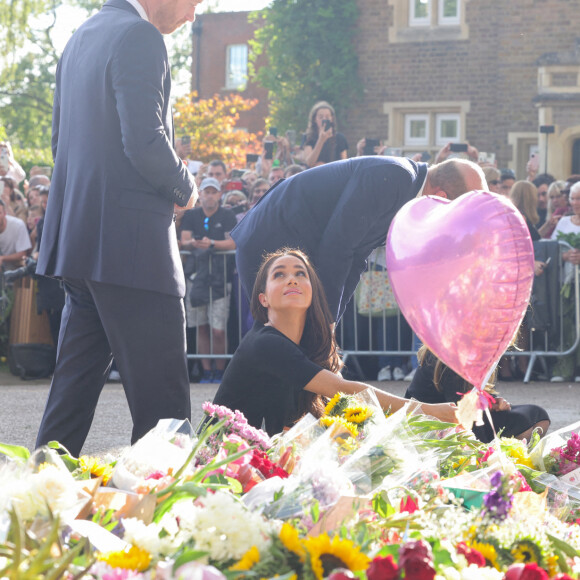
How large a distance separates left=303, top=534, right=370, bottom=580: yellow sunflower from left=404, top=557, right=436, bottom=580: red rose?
0.07 meters

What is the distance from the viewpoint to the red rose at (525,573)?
168 centimetres

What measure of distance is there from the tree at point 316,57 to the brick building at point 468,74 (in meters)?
0.36

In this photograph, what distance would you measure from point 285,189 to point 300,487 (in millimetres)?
2876

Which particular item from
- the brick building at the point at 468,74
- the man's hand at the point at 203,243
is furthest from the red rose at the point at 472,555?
the brick building at the point at 468,74

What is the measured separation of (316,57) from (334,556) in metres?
22.6

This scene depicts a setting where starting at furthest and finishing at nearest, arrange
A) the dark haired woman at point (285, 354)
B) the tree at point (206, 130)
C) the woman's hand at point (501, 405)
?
the tree at point (206, 130), the woman's hand at point (501, 405), the dark haired woman at point (285, 354)

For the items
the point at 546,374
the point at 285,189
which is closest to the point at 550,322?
the point at 546,374

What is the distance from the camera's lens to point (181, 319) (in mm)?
3566

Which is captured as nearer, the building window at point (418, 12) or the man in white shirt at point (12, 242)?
the man in white shirt at point (12, 242)

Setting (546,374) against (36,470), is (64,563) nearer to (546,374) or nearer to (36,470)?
(36,470)

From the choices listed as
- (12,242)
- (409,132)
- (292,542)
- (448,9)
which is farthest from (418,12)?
(292,542)

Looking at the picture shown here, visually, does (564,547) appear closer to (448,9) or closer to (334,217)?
(334,217)

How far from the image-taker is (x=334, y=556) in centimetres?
157

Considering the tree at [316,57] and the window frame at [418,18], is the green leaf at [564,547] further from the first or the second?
the window frame at [418,18]
